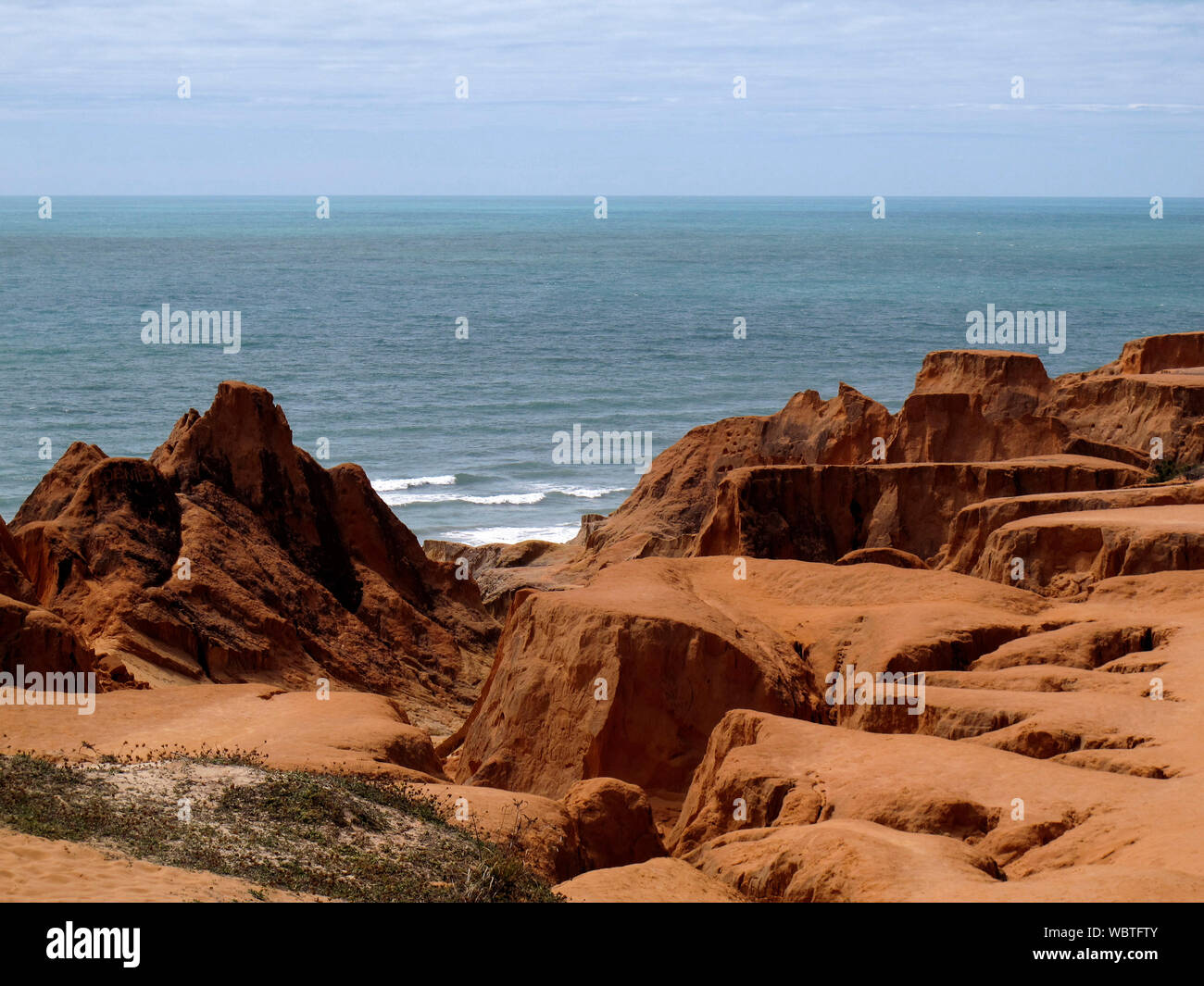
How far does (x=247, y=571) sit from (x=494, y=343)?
213ft

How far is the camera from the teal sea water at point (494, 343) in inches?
2168

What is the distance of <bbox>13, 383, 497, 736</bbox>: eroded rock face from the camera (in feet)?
73.4

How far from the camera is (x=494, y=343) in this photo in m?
88.4

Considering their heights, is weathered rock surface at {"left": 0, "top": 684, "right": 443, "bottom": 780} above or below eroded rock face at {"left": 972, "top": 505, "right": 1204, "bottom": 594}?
below

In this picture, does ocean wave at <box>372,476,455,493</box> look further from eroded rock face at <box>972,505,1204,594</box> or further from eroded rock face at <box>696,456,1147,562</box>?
eroded rock face at <box>972,505,1204,594</box>

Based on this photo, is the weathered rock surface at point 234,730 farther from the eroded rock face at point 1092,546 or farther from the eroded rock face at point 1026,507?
the eroded rock face at point 1026,507

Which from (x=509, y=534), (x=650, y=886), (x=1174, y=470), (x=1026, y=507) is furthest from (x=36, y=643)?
(x=509, y=534)

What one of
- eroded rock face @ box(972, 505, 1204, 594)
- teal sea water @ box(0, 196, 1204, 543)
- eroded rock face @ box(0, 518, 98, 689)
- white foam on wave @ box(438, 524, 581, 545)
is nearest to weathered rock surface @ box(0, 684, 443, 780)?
eroded rock face @ box(0, 518, 98, 689)

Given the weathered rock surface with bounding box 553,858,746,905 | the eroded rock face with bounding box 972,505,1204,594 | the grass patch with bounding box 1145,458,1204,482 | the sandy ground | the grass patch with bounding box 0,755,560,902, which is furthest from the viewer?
A: the grass patch with bounding box 1145,458,1204,482

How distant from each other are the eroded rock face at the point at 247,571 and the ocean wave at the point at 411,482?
21.8 metres

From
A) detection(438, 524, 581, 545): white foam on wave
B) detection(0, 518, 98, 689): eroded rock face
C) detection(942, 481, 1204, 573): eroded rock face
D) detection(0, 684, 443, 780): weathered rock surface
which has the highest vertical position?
detection(942, 481, 1204, 573): eroded rock face

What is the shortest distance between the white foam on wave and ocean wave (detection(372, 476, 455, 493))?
20.3 ft

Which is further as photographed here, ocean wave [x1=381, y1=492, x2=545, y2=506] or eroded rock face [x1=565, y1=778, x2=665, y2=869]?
ocean wave [x1=381, y1=492, x2=545, y2=506]
